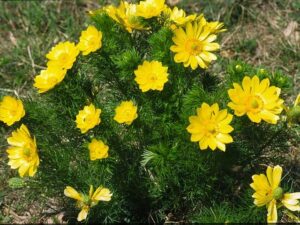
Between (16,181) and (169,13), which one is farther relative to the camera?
(16,181)

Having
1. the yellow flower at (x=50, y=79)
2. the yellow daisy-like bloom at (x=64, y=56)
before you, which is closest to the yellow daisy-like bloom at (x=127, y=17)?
the yellow daisy-like bloom at (x=64, y=56)

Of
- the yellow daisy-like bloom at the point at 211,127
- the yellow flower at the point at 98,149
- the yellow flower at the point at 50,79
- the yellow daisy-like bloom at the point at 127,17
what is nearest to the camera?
the yellow daisy-like bloom at the point at 211,127

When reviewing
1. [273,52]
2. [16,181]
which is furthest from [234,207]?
[273,52]

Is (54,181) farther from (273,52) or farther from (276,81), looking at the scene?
(273,52)

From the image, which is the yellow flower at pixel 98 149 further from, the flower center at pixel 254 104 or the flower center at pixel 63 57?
the flower center at pixel 254 104

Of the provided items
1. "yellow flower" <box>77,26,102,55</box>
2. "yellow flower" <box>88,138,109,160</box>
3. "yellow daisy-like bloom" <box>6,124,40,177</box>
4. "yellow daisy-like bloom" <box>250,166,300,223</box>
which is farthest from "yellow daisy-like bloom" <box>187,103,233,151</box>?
"yellow daisy-like bloom" <box>6,124,40,177</box>

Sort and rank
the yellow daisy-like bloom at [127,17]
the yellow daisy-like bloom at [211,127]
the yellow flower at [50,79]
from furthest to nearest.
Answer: the yellow daisy-like bloom at [127,17] → the yellow flower at [50,79] → the yellow daisy-like bloom at [211,127]
